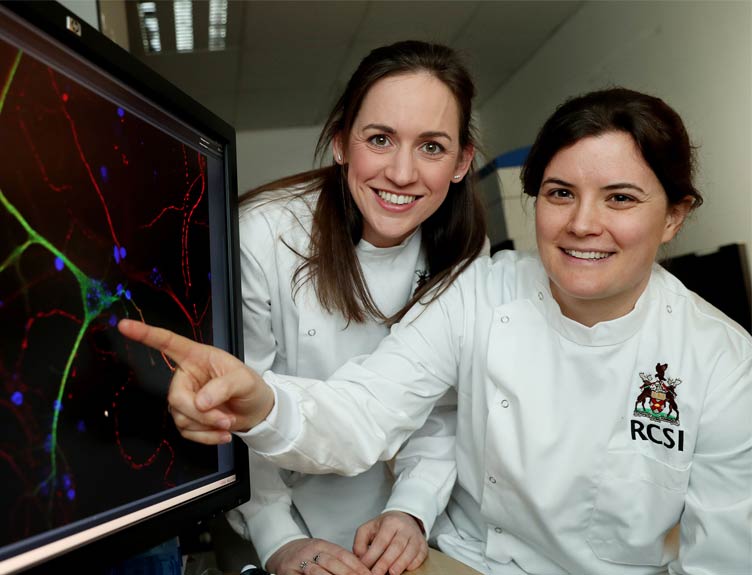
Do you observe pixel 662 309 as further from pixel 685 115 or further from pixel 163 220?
pixel 685 115

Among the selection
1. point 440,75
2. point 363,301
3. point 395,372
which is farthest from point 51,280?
point 440,75

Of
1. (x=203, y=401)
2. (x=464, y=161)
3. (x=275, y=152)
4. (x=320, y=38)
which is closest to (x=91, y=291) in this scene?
(x=203, y=401)

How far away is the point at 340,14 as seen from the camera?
415 centimetres

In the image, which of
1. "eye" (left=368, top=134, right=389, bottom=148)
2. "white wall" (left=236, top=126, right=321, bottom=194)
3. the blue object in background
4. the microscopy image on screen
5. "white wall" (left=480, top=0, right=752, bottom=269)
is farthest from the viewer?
"white wall" (left=236, top=126, right=321, bottom=194)

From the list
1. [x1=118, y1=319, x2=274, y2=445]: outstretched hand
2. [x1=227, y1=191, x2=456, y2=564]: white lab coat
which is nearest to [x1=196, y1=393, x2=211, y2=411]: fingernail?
[x1=118, y1=319, x2=274, y2=445]: outstretched hand

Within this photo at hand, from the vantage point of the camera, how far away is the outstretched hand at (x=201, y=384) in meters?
0.63

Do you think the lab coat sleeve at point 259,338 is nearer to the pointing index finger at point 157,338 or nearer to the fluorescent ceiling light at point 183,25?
the pointing index finger at point 157,338

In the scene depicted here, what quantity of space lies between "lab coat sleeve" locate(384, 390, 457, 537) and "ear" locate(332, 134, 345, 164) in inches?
19.0

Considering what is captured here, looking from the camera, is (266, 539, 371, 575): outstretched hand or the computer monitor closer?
the computer monitor

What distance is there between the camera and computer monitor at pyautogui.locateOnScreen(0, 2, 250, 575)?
504 millimetres

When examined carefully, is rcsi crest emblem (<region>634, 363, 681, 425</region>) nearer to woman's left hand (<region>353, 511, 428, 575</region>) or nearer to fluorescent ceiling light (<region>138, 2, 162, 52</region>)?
woman's left hand (<region>353, 511, 428, 575</region>)

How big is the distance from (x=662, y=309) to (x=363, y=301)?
0.49m

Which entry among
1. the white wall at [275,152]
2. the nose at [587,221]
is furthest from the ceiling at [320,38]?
the nose at [587,221]

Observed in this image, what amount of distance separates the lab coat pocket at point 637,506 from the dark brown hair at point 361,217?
41 cm
